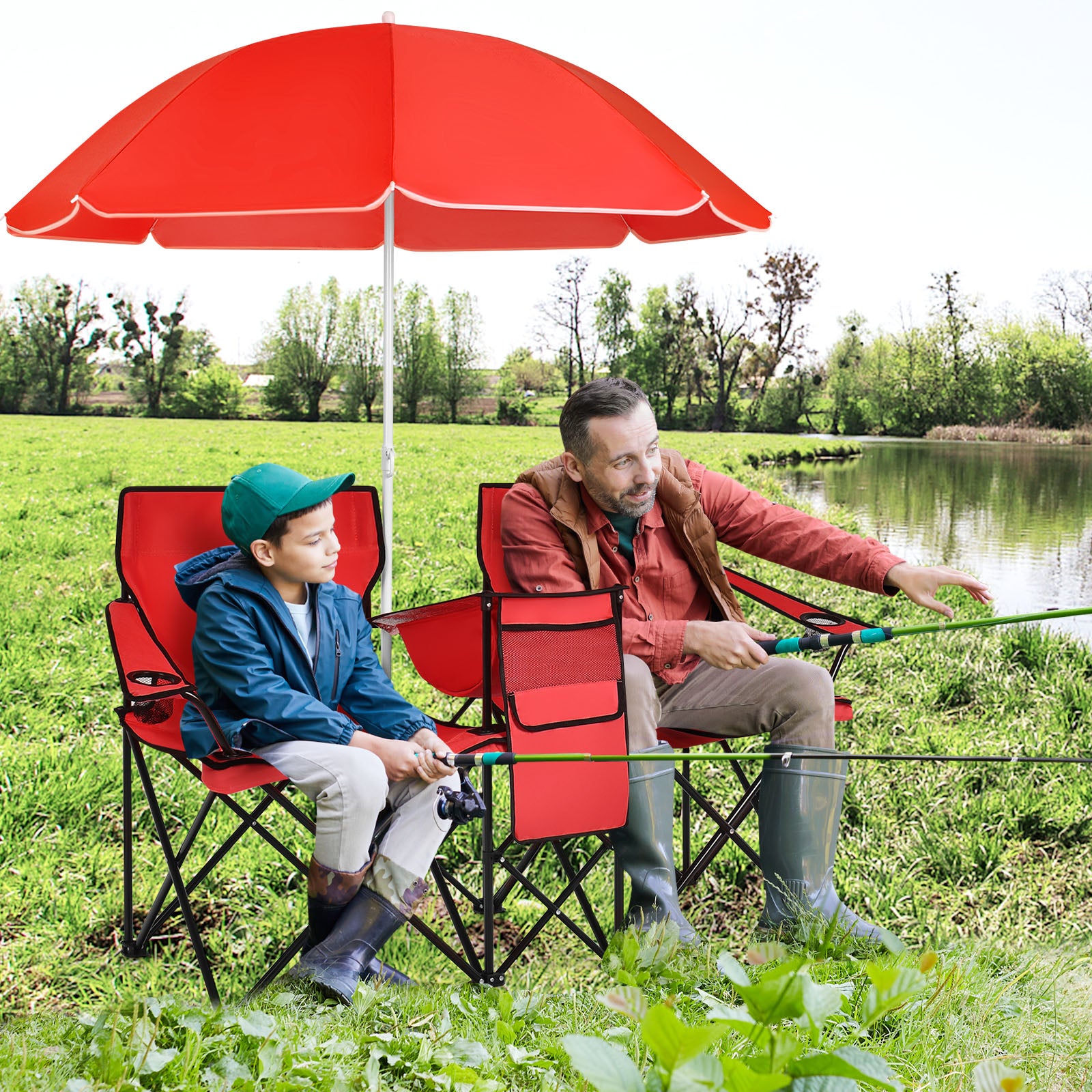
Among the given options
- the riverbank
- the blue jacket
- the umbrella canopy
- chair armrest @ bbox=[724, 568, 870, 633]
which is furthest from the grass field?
the riverbank

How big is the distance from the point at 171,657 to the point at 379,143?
115cm

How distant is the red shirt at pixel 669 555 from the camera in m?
2.29

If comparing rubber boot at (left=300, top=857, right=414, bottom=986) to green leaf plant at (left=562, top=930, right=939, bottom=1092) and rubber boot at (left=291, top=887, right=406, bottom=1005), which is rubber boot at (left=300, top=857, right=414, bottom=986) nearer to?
rubber boot at (left=291, top=887, right=406, bottom=1005)

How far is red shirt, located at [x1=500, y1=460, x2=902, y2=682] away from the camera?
7.50ft

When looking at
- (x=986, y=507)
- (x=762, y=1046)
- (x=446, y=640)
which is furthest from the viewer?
(x=986, y=507)

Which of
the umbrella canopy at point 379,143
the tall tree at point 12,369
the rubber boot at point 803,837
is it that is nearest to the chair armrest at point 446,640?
the rubber boot at point 803,837

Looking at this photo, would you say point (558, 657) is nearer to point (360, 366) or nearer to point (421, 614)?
point (421, 614)

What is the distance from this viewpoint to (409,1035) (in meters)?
1.67

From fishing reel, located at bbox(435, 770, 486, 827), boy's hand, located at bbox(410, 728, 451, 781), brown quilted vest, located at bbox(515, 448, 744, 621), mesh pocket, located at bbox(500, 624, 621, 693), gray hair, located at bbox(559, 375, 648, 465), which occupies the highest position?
gray hair, located at bbox(559, 375, 648, 465)

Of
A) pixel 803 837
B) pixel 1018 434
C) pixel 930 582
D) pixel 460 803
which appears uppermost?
pixel 1018 434

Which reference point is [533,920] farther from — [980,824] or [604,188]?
[604,188]

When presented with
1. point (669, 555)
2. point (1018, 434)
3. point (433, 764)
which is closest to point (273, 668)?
point (433, 764)

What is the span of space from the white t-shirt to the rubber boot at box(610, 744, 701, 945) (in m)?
0.69

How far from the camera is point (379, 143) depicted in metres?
1.98
